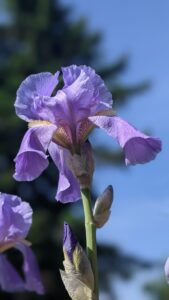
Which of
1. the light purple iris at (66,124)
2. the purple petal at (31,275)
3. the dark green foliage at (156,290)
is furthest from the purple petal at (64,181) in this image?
the dark green foliage at (156,290)

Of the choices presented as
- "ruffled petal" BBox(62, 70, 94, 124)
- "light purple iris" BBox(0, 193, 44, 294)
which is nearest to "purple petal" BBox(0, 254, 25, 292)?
"light purple iris" BBox(0, 193, 44, 294)

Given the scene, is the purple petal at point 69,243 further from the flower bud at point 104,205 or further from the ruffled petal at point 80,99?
the ruffled petal at point 80,99

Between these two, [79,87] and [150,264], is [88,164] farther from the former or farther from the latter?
[150,264]

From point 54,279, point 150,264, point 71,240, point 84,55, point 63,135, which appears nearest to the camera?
point 71,240

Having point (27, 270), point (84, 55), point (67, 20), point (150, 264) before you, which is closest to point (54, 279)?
point (150, 264)

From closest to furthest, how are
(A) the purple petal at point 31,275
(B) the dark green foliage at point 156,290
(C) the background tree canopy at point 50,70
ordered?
(A) the purple petal at point 31,275, (C) the background tree canopy at point 50,70, (B) the dark green foliage at point 156,290

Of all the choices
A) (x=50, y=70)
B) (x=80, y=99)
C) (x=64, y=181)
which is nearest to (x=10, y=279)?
(x=64, y=181)
